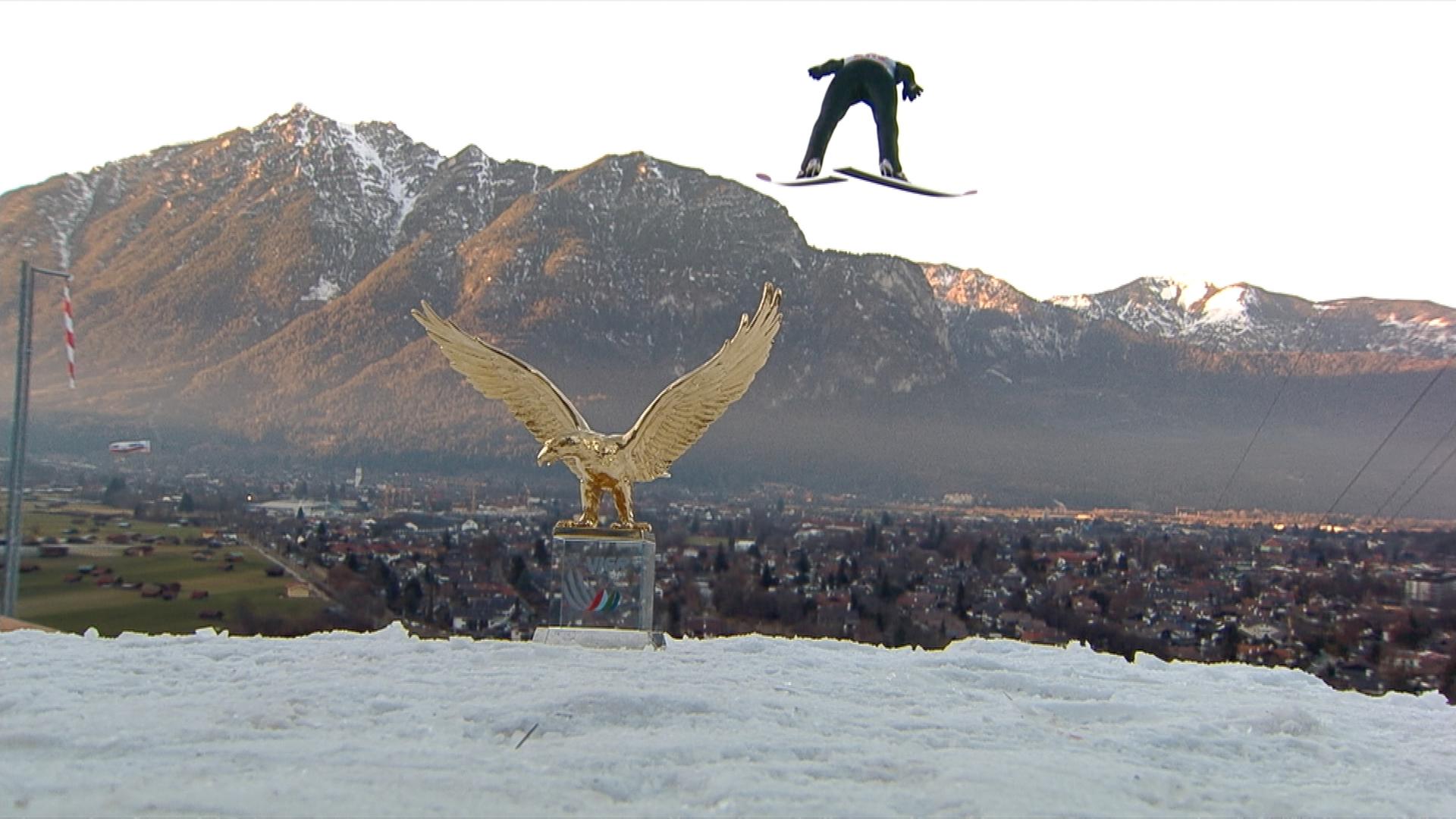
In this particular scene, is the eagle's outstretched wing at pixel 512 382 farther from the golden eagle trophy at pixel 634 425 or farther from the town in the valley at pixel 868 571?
the town in the valley at pixel 868 571

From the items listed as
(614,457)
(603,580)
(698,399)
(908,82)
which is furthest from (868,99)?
(603,580)

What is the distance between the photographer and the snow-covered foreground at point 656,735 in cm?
1023

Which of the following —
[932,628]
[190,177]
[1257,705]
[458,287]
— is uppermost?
[190,177]

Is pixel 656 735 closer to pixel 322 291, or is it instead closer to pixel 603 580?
pixel 603 580

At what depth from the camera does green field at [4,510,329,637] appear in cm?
3103

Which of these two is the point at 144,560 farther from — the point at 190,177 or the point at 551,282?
the point at 190,177

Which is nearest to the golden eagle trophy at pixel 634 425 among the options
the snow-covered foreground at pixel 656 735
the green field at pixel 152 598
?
the snow-covered foreground at pixel 656 735

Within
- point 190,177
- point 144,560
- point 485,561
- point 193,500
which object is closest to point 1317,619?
point 485,561

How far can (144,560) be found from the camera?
130 feet

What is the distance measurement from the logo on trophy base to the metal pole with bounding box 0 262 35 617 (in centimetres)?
872

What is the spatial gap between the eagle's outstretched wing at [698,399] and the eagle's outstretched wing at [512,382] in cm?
78

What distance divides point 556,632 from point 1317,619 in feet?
89.7

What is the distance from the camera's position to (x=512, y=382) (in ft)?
58.7

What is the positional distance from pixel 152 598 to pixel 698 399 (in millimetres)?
20720
